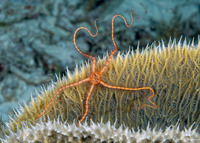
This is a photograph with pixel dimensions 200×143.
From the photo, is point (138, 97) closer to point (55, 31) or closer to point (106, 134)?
point (106, 134)

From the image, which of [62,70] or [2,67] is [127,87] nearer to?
[62,70]

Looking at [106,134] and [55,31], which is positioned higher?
[55,31]

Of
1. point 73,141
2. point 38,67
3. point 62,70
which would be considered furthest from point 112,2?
point 73,141

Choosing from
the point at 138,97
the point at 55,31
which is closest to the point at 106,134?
the point at 138,97

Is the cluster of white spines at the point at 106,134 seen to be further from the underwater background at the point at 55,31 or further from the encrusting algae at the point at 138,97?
the underwater background at the point at 55,31

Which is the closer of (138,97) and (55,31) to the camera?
(138,97)

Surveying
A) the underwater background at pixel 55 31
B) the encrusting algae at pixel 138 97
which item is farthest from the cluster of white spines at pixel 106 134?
the underwater background at pixel 55 31
